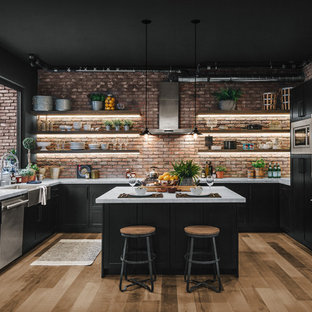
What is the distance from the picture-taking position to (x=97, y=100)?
650 cm

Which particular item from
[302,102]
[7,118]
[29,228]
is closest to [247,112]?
[302,102]

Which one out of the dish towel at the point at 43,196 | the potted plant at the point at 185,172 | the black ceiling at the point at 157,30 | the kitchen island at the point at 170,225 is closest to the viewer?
the kitchen island at the point at 170,225

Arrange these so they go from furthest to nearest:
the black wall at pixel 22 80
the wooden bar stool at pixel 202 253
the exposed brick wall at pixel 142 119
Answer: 1. the exposed brick wall at pixel 142 119
2. the black wall at pixel 22 80
3. the wooden bar stool at pixel 202 253

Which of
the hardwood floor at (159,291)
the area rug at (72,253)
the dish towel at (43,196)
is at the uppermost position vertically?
the dish towel at (43,196)

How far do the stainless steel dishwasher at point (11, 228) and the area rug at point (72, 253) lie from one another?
0.34 metres

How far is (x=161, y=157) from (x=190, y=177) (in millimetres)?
2369

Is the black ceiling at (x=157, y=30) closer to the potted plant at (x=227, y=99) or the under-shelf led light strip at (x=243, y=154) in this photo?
the potted plant at (x=227, y=99)

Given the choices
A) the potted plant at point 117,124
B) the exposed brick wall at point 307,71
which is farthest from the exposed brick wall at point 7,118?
the exposed brick wall at point 307,71

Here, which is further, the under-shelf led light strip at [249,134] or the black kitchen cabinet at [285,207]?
the under-shelf led light strip at [249,134]

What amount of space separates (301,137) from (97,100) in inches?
153

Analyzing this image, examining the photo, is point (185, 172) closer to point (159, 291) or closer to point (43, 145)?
point (159, 291)

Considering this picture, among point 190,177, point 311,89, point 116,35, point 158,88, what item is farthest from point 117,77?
point 311,89

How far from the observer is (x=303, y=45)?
5402mm

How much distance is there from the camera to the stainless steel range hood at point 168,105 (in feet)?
21.7
